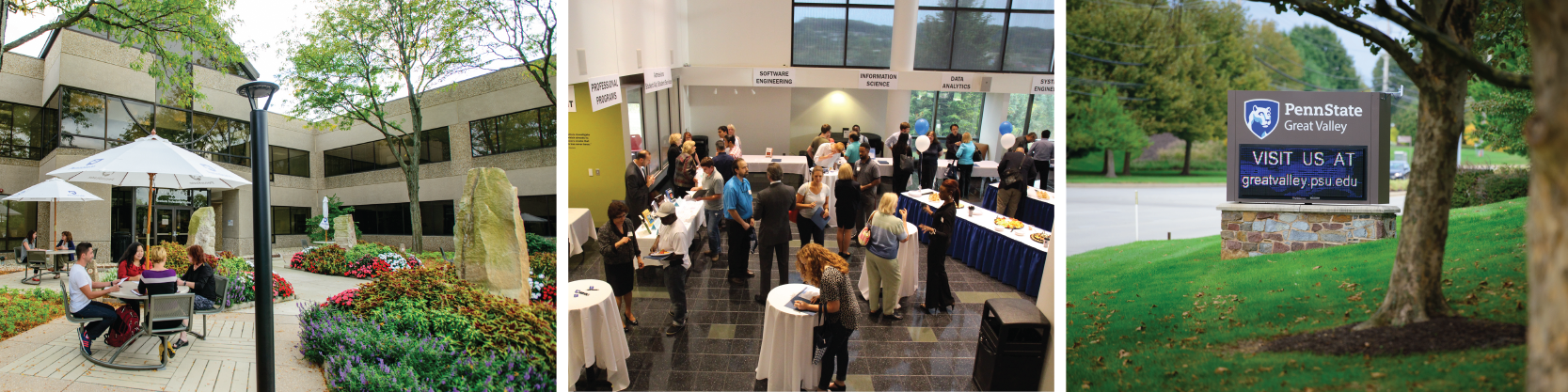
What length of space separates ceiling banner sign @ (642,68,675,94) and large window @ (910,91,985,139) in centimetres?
233

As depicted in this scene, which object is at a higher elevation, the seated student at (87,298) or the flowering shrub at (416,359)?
the seated student at (87,298)

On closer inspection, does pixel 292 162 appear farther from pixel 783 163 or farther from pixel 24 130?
pixel 783 163

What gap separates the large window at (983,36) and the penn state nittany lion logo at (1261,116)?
6.04ft

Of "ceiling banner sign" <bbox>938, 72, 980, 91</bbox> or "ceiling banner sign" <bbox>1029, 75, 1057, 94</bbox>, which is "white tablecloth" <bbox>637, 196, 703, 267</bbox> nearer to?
"ceiling banner sign" <bbox>938, 72, 980, 91</bbox>

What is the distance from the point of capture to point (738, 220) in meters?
5.20

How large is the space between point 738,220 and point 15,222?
515cm

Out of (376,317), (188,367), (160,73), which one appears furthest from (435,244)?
(160,73)

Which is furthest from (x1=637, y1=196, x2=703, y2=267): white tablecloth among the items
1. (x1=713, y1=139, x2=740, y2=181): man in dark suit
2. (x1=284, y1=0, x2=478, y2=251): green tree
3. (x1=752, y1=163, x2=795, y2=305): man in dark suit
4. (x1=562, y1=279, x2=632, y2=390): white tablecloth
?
(x1=284, y1=0, x2=478, y2=251): green tree

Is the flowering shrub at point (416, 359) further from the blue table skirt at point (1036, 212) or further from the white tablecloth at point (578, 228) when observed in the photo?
the blue table skirt at point (1036, 212)

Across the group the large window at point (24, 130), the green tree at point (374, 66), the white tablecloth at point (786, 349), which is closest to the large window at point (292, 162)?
the green tree at point (374, 66)

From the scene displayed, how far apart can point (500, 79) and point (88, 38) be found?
9.80 ft

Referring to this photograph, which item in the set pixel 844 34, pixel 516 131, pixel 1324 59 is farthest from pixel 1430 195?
pixel 516 131

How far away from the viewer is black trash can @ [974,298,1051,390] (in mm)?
3580

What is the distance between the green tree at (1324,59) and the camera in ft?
14.5
